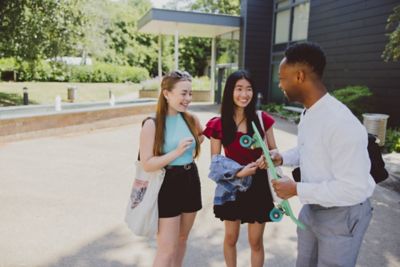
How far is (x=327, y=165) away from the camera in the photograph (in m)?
1.70

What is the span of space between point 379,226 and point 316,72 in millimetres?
3495

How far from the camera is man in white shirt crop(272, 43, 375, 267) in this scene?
1.58 metres

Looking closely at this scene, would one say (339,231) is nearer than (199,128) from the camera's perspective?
Yes

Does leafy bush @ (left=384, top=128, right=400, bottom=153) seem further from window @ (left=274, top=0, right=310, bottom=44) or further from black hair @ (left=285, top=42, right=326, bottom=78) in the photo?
window @ (left=274, top=0, right=310, bottom=44)

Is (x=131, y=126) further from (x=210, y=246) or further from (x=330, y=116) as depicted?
(x=330, y=116)

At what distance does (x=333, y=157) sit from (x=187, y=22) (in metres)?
16.1

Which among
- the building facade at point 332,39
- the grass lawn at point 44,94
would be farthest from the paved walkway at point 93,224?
the grass lawn at point 44,94

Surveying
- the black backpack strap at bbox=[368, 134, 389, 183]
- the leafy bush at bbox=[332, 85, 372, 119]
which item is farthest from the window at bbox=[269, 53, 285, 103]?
the black backpack strap at bbox=[368, 134, 389, 183]

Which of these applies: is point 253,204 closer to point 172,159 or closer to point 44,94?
point 172,159

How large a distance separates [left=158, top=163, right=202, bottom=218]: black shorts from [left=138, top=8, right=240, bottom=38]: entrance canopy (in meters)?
14.6

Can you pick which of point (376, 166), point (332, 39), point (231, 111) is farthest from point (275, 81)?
point (376, 166)


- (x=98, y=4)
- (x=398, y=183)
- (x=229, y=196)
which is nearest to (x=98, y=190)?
(x=229, y=196)

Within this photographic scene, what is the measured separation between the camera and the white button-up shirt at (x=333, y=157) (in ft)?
5.14

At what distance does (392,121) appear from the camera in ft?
35.0
